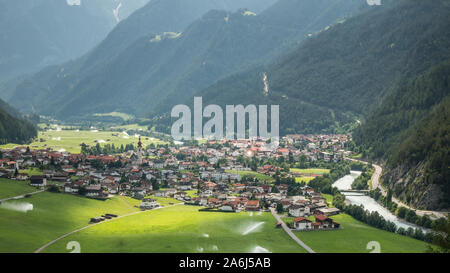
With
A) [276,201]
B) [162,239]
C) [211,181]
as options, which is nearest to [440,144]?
[276,201]

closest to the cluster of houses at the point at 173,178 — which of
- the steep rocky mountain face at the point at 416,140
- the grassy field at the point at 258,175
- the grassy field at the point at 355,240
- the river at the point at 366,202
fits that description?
the grassy field at the point at 258,175

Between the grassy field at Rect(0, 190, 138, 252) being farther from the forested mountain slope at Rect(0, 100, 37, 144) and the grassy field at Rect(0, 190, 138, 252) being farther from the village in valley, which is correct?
the forested mountain slope at Rect(0, 100, 37, 144)

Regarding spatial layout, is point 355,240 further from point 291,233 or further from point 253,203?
point 253,203

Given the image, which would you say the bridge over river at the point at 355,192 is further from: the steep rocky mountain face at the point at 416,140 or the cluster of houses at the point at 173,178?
the cluster of houses at the point at 173,178

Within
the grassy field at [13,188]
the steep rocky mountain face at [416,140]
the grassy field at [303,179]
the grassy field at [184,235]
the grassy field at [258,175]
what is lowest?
the grassy field at [184,235]

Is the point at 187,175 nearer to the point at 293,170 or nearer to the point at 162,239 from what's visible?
the point at 293,170

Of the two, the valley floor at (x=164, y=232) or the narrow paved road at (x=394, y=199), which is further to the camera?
the narrow paved road at (x=394, y=199)
